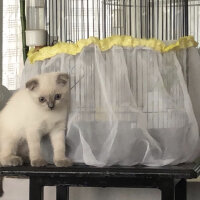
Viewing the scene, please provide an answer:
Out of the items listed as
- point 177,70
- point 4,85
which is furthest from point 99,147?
point 4,85

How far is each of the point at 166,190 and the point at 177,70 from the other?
28 centimetres

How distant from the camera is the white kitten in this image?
1073 millimetres

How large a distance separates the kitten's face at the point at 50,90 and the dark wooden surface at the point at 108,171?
14cm

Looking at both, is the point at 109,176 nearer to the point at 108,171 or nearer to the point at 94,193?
the point at 108,171

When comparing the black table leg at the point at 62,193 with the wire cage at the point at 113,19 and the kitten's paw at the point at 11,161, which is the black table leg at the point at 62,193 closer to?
the kitten's paw at the point at 11,161

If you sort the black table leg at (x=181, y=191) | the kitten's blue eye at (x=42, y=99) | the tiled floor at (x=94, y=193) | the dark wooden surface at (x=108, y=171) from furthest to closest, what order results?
the tiled floor at (x=94, y=193) < the black table leg at (x=181, y=191) < the kitten's blue eye at (x=42, y=99) < the dark wooden surface at (x=108, y=171)

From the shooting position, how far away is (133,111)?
105 centimetres

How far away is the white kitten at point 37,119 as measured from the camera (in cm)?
107

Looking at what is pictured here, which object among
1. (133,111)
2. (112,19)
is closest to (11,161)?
(133,111)

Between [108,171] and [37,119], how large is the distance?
220 mm

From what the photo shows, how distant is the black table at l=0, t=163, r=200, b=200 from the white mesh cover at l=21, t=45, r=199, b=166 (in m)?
0.04

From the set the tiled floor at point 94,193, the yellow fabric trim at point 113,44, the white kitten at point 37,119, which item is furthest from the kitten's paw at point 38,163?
the tiled floor at point 94,193


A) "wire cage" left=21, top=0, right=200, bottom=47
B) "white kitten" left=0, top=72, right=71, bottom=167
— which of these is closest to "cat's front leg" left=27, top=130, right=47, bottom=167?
"white kitten" left=0, top=72, right=71, bottom=167

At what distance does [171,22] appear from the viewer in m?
1.21
